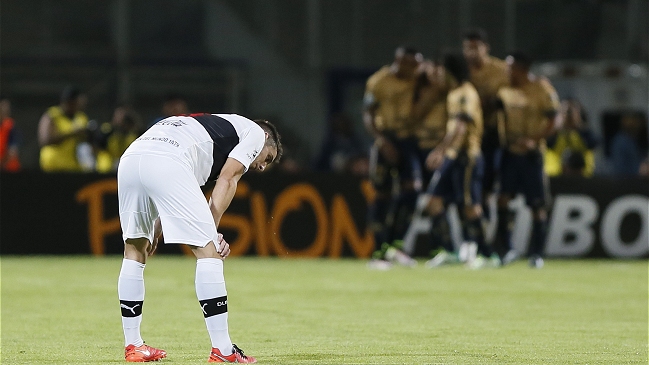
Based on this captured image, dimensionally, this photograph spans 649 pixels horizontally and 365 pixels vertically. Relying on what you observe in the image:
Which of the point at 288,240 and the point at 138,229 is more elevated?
the point at 138,229

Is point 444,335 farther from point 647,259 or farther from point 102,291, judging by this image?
point 647,259

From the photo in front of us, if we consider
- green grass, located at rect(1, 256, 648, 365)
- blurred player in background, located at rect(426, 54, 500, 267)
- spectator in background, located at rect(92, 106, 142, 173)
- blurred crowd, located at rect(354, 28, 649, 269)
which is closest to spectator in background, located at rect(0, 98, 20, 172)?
spectator in background, located at rect(92, 106, 142, 173)

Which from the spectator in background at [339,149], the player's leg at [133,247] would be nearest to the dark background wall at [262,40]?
the spectator in background at [339,149]

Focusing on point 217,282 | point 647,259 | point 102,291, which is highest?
point 217,282

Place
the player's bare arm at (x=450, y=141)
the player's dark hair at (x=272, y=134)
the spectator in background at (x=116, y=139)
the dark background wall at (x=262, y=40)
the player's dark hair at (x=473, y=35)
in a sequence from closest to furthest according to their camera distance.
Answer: the player's dark hair at (x=272, y=134) → the player's bare arm at (x=450, y=141) → the player's dark hair at (x=473, y=35) → the spectator in background at (x=116, y=139) → the dark background wall at (x=262, y=40)

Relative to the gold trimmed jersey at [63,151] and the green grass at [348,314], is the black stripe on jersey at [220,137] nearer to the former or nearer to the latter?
the green grass at [348,314]

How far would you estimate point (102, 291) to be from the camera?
1206cm

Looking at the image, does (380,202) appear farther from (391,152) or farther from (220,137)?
(220,137)

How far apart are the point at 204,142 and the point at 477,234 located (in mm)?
8669

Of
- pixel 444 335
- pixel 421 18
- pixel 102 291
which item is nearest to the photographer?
pixel 444 335

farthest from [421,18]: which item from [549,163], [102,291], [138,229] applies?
[138,229]

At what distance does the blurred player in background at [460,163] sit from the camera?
15.2 metres

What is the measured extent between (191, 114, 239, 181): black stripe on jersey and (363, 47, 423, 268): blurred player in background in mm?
7862

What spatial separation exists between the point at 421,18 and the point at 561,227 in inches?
396
